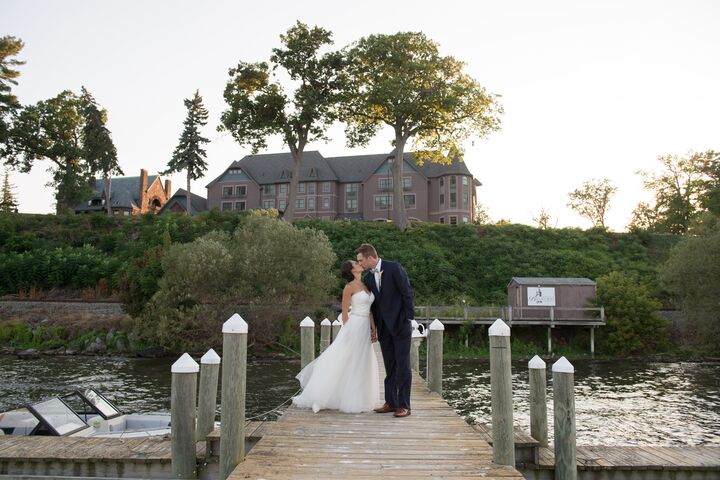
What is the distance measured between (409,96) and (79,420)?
131 feet

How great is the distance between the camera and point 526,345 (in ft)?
122

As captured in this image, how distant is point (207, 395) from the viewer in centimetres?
876

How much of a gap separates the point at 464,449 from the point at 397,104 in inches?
1724

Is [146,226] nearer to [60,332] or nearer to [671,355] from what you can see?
[60,332]

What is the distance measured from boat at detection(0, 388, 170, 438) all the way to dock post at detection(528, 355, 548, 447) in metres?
8.01

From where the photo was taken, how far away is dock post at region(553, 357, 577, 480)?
774cm

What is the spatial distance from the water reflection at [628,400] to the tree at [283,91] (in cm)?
2859

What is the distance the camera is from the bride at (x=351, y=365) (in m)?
8.66

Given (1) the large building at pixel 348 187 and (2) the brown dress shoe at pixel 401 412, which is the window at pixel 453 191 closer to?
(1) the large building at pixel 348 187

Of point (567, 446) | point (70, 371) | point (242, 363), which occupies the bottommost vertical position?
point (70, 371)

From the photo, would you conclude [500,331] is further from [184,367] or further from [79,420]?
[79,420]

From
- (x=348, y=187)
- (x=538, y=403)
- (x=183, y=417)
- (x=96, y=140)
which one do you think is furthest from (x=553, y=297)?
(x=96, y=140)

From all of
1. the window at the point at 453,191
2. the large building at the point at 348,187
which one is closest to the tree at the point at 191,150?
the large building at the point at 348,187

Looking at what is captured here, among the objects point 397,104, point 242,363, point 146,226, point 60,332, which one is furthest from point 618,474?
point 146,226
